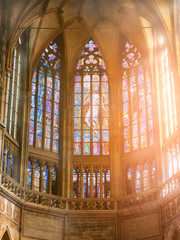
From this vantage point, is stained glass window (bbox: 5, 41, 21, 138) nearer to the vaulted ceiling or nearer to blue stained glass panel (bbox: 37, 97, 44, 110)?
the vaulted ceiling

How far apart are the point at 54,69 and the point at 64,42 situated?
60.6 inches

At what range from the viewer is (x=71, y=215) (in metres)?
29.1

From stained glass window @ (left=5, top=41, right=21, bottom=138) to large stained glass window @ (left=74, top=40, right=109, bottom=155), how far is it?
3.51 metres

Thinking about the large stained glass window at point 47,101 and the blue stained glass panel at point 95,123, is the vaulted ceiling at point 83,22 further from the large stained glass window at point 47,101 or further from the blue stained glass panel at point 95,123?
the blue stained glass panel at point 95,123

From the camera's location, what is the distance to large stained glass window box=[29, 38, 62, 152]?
3073cm

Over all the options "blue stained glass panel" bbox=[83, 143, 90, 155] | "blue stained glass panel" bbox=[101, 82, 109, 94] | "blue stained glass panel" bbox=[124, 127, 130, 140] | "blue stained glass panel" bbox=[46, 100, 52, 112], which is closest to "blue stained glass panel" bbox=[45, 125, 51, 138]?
"blue stained glass panel" bbox=[46, 100, 52, 112]

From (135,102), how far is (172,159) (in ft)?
15.2

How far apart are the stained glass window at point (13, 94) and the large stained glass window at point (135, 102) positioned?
561cm

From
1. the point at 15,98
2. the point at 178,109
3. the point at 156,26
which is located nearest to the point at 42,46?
the point at 15,98

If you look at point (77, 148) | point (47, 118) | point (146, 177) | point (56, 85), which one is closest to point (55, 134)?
point (47, 118)

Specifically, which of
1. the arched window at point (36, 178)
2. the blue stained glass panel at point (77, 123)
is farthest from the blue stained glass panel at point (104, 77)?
the arched window at point (36, 178)

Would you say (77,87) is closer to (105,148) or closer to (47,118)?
(47,118)

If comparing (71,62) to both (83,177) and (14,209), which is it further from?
(14,209)

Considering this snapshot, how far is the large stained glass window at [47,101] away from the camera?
3073 centimetres
